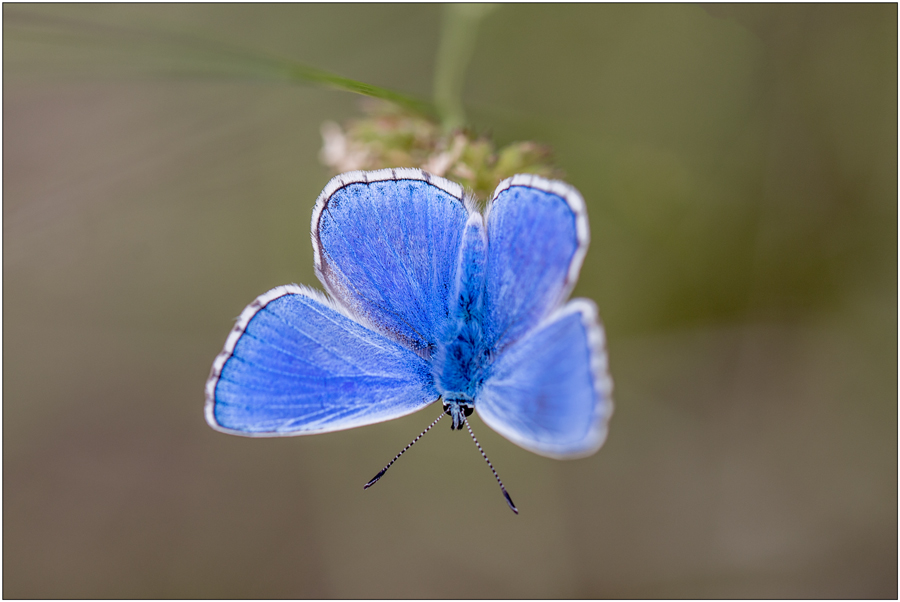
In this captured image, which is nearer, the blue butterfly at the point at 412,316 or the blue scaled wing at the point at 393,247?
the blue butterfly at the point at 412,316

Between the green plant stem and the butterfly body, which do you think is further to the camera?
the green plant stem

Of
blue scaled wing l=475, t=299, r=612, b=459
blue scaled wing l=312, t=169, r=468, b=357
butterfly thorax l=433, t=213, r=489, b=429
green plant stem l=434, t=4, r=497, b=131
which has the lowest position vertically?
blue scaled wing l=475, t=299, r=612, b=459

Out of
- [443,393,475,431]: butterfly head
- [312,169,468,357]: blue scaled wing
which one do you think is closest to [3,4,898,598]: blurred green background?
[312,169,468,357]: blue scaled wing

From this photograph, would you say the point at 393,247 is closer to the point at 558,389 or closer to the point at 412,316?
the point at 412,316

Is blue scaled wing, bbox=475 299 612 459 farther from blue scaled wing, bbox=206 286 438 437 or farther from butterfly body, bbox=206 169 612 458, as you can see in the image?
blue scaled wing, bbox=206 286 438 437

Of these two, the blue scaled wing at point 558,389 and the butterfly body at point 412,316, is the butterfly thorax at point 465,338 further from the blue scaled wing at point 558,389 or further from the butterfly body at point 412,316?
the blue scaled wing at point 558,389

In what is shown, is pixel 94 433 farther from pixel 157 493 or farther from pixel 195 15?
pixel 195 15

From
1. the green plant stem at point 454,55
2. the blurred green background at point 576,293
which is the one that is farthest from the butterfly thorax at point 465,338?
the blurred green background at point 576,293
